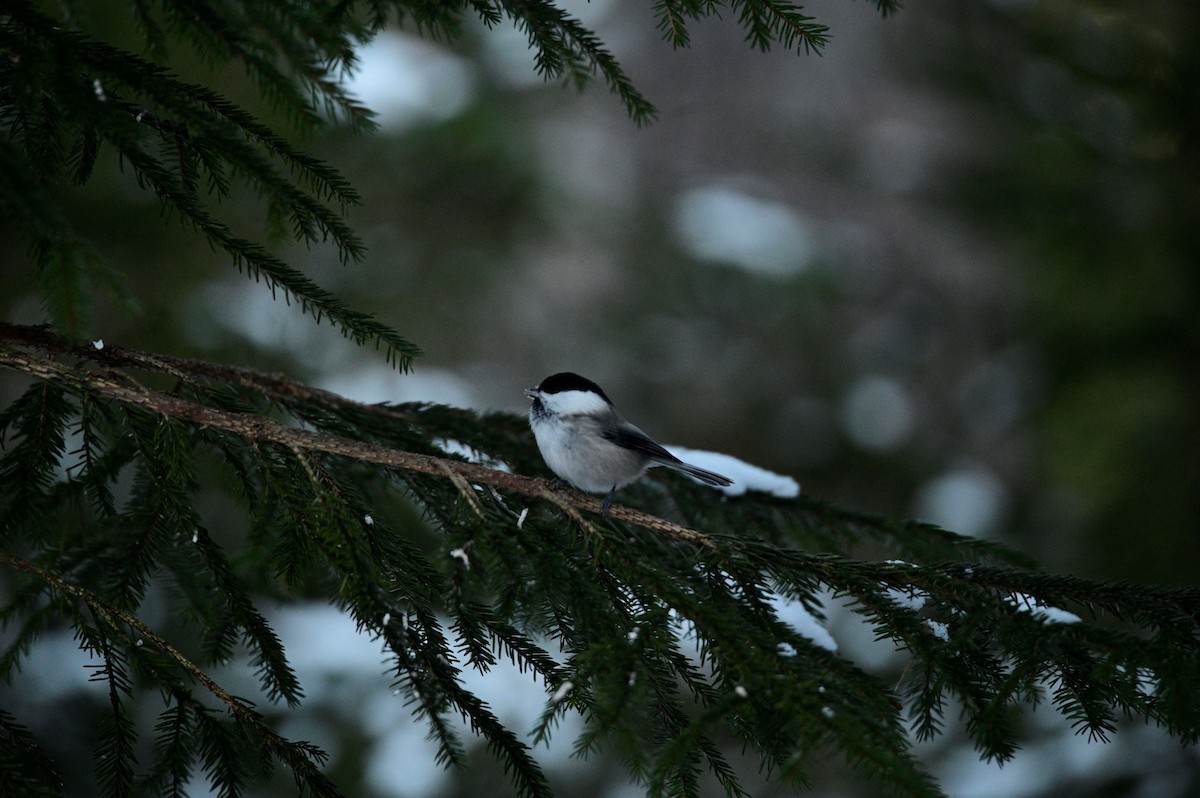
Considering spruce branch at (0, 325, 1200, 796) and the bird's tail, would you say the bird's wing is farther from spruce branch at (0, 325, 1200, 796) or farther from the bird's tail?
spruce branch at (0, 325, 1200, 796)

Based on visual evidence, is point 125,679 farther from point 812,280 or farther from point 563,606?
point 812,280

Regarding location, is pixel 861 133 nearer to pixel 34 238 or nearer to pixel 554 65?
pixel 554 65

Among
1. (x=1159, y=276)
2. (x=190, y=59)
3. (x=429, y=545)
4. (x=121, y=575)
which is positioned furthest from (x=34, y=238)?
(x=1159, y=276)

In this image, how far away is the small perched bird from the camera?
2.33 meters

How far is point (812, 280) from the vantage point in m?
7.00

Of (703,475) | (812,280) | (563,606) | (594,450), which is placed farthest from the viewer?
(812,280)

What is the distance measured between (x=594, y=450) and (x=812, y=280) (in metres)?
5.17

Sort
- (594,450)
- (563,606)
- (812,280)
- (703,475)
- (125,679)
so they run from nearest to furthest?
(125,679)
(563,606)
(703,475)
(594,450)
(812,280)

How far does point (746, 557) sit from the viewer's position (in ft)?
5.31

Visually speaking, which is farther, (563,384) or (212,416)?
(563,384)

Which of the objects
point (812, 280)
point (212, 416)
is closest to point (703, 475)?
point (212, 416)

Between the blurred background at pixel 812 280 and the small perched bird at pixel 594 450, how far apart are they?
896mm

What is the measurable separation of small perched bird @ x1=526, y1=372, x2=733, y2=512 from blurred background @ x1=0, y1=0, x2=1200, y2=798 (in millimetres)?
896

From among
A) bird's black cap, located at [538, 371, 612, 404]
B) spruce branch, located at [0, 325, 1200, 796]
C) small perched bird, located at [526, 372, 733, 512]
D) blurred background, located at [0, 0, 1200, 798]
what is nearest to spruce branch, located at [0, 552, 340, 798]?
spruce branch, located at [0, 325, 1200, 796]
